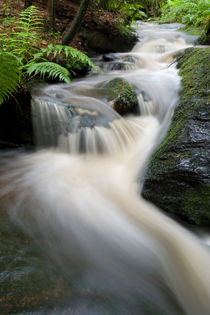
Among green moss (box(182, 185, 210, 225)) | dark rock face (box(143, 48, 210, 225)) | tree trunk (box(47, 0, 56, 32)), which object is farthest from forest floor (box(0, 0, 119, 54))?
green moss (box(182, 185, 210, 225))

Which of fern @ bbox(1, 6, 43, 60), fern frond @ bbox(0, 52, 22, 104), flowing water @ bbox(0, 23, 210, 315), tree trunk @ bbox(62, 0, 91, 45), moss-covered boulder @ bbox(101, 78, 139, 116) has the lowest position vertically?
flowing water @ bbox(0, 23, 210, 315)

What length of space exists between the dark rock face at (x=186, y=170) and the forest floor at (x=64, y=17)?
4717 mm

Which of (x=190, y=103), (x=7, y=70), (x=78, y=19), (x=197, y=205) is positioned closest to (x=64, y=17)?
(x=78, y=19)

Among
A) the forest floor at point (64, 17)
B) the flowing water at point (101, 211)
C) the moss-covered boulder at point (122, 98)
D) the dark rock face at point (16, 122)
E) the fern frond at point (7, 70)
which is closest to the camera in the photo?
the flowing water at point (101, 211)

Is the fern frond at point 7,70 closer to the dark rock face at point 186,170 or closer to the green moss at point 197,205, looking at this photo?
the dark rock face at point 186,170

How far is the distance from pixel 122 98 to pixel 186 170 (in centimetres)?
229

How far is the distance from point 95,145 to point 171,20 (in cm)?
1517

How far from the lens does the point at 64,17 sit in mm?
6961

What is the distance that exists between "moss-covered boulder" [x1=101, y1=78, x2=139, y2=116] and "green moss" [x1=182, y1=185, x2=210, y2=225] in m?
2.34

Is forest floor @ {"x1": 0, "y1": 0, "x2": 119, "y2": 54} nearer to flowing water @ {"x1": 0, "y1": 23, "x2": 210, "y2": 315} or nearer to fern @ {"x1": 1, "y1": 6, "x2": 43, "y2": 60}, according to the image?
fern @ {"x1": 1, "y1": 6, "x2": 43, "y2": 60}

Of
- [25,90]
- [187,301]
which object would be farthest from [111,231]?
[25,90]

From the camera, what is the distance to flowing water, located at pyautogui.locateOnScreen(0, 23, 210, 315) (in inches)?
48.5

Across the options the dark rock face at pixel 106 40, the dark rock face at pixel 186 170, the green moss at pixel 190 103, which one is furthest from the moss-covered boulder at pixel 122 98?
the dark rock face at pixel 106 40

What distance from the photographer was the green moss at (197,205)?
186 cm
